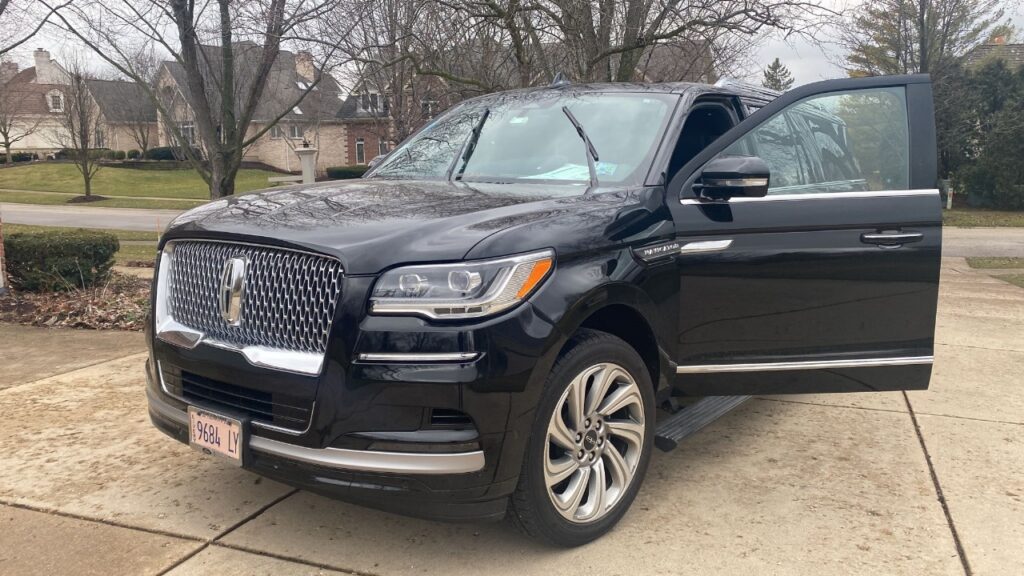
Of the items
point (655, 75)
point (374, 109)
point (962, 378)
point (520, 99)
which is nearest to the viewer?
point (520, 99)

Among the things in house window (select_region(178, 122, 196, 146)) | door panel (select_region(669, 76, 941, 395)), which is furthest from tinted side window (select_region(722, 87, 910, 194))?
house window (select_region(178, 122, 196, 146))

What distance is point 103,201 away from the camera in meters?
36.9

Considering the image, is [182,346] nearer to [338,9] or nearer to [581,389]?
[581,389]

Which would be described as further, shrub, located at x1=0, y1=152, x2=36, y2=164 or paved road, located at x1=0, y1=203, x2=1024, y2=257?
shrub, located at x1=0, y1=152, x2=36, y2=164

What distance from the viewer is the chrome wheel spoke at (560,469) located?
300 cm

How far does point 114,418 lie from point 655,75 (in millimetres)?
11469

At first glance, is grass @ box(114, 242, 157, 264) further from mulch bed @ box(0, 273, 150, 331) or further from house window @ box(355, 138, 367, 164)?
house window @ box(355, 138, 367, 164)

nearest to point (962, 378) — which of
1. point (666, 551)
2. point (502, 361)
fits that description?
point (666, 551)

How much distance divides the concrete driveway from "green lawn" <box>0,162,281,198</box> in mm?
37575

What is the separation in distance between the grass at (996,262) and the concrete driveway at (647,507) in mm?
9448

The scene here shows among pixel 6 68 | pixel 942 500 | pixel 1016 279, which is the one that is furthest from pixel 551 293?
pixel 6 68

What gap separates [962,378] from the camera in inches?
232

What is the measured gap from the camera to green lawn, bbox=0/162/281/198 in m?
42.6

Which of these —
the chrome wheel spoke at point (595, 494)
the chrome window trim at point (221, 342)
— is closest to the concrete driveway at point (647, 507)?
the chrome wheel spoke at point (595, 494)
